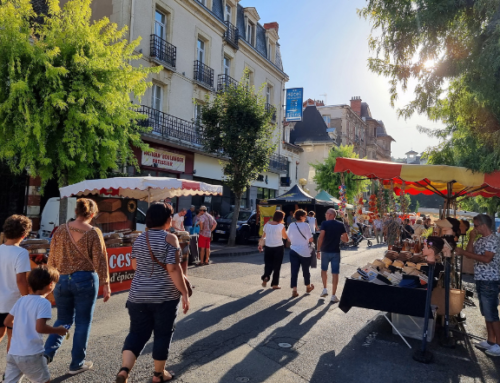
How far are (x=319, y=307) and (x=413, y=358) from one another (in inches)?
96.4

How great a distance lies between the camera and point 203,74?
21.3 metres

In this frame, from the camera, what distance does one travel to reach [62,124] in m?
10.5

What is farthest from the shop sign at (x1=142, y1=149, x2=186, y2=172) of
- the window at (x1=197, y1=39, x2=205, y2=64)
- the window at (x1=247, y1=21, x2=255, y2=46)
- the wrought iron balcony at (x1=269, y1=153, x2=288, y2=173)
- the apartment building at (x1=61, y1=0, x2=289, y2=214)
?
the window at (x1=247, y1=21, x2=255, y2=46)

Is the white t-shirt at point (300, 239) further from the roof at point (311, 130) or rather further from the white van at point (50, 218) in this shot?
the roof at point (311, 130)

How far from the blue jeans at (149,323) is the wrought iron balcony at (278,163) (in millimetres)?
25742

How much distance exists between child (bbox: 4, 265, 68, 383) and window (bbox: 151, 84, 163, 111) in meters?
16.5

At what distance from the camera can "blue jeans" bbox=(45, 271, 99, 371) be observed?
3809mm

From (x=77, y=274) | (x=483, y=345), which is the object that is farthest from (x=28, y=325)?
(x=483, y=345)

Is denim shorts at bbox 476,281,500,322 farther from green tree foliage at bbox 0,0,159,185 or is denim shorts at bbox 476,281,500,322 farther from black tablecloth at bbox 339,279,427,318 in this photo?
green tree foliage at bbox 0,0,159,185

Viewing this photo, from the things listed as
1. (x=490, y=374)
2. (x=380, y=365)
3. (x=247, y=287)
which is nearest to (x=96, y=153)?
(x=247, y=287)

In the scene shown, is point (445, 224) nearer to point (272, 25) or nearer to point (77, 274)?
point (77, 274)

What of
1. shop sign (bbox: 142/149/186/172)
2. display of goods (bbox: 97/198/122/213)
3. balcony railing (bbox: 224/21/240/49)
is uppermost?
balcony railing (bbox: 224/21/240/49)

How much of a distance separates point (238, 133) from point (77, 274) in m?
13.1

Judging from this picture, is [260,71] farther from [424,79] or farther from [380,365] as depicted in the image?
[380,365]
